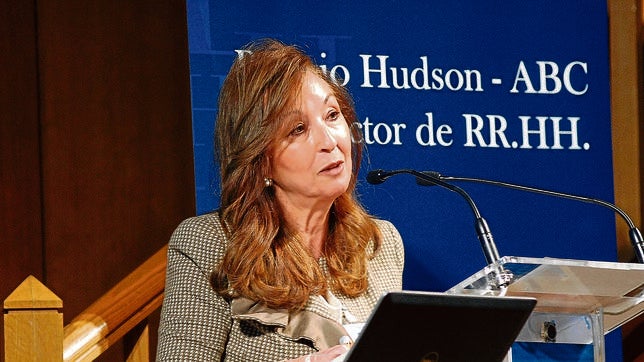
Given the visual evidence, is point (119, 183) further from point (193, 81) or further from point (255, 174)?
point (255, 174)

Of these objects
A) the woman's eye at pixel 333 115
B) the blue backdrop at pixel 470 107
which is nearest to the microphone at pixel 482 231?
the woman's eye at pixel 333 115

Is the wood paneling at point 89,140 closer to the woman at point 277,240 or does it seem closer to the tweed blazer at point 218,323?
the woman at point 277,240

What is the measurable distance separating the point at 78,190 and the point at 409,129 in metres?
1.39

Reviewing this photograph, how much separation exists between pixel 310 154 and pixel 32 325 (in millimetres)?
814

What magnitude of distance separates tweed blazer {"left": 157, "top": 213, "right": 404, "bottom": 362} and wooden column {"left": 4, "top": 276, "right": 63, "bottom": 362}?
1.13 feet

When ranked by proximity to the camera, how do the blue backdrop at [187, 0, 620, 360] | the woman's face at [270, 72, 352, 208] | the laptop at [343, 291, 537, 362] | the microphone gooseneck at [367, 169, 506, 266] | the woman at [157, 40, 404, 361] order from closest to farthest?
the laptop at [343, 291, 537, 362] < the microphone gooseneck at [367, 169, 506, 266] < the woman at [157, 40, 404, 361] < the woman's face at [270, 72, 352, 208] < the blue backdrop at [187, 0, 620, 360]

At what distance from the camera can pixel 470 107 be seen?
11.6ft

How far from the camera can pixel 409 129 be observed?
11.4 feet

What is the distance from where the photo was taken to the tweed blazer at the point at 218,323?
2.47 m

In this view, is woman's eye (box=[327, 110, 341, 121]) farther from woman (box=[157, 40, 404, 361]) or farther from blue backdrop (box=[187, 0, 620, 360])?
blue backdrop (box=[187, 0, 620, 360])

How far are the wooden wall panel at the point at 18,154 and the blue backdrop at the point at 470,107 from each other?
3.68 ft

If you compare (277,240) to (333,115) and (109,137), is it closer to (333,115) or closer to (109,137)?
(333,115)

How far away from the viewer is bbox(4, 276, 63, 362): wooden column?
8.80ft

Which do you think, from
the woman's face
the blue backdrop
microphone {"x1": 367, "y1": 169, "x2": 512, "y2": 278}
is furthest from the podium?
the blue backdrop
